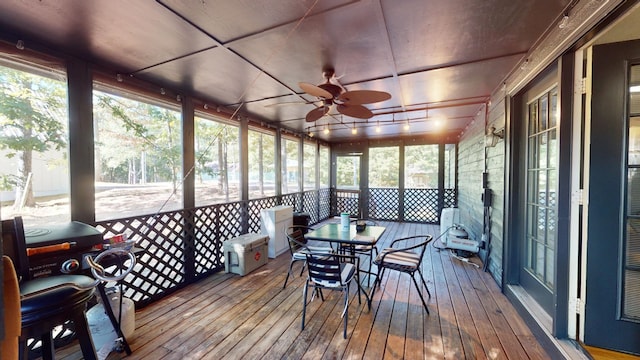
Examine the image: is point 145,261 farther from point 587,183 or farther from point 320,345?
point 587,183

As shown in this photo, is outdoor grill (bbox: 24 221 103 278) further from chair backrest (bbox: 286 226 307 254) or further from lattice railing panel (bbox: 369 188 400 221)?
lattice railing panel (bbox: 369 188 400 221)

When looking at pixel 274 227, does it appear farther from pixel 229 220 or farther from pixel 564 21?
pixel 564 21

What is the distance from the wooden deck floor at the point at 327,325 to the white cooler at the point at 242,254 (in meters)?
0.29

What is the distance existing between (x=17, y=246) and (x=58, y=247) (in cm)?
21

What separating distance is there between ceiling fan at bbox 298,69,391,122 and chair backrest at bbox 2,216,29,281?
196 cm

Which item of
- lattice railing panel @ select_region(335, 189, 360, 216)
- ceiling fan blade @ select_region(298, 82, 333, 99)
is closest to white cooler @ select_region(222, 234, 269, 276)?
ceiling fan blade @ select_region(298, 82, 333, 99)

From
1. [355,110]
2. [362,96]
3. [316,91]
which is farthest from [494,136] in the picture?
[316,91]

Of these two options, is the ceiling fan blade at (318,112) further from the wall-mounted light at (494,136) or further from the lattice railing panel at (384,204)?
the lattice railing panel at (384,204)

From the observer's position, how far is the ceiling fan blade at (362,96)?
2224 mm

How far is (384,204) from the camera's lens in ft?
23.2

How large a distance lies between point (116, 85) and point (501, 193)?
4340mm

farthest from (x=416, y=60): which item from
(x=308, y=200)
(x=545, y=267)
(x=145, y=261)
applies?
(x=308, y=200)

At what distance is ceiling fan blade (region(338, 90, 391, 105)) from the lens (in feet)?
7.30

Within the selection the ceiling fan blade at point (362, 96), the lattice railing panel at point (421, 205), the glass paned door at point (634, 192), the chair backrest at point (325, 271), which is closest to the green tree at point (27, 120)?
the chair backrest at point (325, 271)
